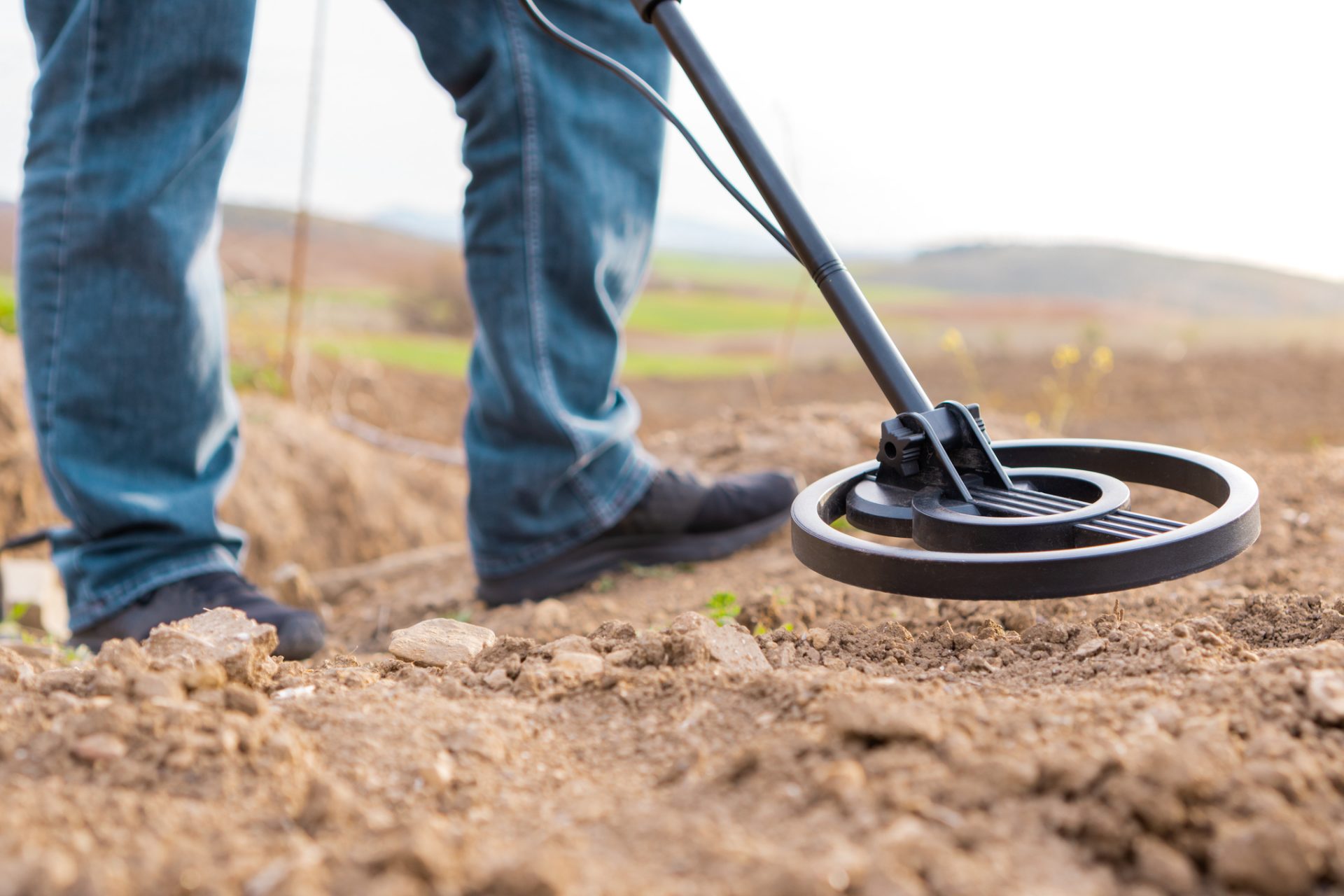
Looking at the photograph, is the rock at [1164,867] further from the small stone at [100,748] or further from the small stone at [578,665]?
the small stone at [100,748]

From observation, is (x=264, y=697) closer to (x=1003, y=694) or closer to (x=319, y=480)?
(x=1003, y=694)

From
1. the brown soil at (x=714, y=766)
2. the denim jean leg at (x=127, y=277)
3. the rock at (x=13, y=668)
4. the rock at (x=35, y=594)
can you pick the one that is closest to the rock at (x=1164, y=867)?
the brown soil at (x=714, y=766)

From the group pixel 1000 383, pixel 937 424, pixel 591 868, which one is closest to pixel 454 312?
pixel 1000 383

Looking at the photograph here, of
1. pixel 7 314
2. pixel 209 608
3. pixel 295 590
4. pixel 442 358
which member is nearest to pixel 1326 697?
pixel 209 608

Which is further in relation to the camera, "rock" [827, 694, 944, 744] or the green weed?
the green weed

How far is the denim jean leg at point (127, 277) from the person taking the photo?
1626mm

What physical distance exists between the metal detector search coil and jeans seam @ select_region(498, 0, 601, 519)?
0.18 m

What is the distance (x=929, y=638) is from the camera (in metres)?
1.26

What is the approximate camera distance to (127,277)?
171 centimetres

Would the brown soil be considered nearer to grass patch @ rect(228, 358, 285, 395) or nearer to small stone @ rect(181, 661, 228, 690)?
small stone @ rect(181, 661, 228, 690)

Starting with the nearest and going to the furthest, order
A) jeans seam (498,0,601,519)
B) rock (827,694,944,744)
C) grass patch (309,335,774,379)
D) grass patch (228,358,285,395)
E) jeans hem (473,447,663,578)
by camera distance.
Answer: rock (827,694,944,744) → jeans seam (498,0,601,519) → jeans hem (473,447,663,578) → grass patch (228,358,285,395) → grass patch (309,335,774,379)

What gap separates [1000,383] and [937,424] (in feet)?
21.1

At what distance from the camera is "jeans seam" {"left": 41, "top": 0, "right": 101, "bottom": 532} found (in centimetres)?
161

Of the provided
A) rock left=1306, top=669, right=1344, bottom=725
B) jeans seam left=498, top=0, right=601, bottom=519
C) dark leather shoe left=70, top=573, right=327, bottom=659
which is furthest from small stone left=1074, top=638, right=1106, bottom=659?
dark leather shoe left=70, top=573, right=327, bottom=659
